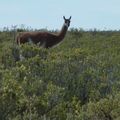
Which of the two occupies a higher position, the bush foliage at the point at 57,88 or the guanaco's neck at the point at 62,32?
the bush foliage at the point at 57,88

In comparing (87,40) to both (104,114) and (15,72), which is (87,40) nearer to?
(15,72)

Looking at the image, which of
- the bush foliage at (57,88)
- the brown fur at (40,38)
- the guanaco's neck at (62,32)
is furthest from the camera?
the guanaco's neck at (62,32)

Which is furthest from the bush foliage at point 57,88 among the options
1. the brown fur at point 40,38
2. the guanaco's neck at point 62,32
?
the guanaco's neck at point 62,32

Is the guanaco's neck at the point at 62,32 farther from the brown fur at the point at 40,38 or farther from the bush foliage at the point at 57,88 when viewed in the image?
the bush foliage at the point at 57,88

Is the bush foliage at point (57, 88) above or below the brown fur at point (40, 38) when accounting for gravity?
above

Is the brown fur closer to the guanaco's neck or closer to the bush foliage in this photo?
the guanaco's neck

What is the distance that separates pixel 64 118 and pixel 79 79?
2463mm

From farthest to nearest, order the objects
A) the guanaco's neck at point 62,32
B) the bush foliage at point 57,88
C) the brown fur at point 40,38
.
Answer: the guanaco's neck at point 62,32
the brown fur at point 40,38
the bush foliage at point 57,88

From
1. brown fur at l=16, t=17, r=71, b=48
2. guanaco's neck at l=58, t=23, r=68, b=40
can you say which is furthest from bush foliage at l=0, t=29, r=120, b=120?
guanaco's neck at l=58, t=23, r=68, b=40

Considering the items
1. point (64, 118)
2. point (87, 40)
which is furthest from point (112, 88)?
point (87, 40)

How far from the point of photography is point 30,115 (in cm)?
660

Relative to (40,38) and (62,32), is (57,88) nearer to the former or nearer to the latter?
(40,38)

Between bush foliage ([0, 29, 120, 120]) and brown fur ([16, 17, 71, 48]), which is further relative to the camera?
brown fur ([16, 17, 71, 48])

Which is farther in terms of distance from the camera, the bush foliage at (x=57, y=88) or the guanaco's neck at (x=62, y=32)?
the guanaco's neck at (x=62, y=32)
